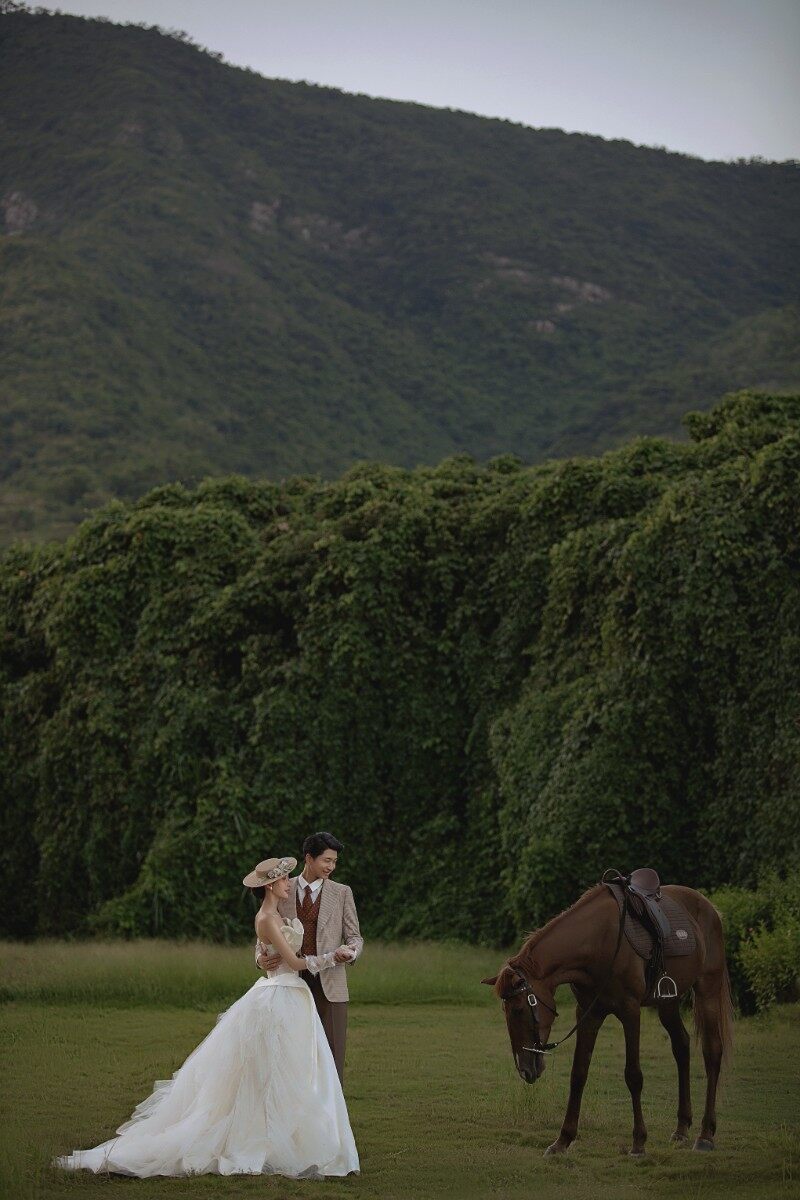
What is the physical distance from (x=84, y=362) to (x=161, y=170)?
20.1m

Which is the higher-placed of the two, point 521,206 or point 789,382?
point 521,206

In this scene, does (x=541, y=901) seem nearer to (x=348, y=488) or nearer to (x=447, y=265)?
(x=348, y=488)

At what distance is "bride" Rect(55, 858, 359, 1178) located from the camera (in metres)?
7.41

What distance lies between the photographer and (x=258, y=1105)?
754cm

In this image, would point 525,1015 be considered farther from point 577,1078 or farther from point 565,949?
point 577,1078

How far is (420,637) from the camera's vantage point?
63.7 ft

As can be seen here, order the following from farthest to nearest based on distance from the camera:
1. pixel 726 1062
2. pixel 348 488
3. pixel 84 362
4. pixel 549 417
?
pixel 549 417
pixel 84 362
pixel 348 488
pixel 726 1062

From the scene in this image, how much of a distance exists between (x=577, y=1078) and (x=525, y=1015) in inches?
22.0

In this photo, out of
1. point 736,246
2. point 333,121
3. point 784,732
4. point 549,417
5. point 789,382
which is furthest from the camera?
point 333,121

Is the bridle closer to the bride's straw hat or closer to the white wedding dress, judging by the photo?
the white wedding dress

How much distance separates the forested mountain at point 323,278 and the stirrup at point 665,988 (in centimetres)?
3091

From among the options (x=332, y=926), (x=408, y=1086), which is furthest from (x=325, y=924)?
(x=408, y=1086)

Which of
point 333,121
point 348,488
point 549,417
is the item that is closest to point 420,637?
point 348,488

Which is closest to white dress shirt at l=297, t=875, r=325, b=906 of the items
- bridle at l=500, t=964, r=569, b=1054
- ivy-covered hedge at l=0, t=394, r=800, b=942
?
bridle at l=500, t=964, r=569, b=1054
